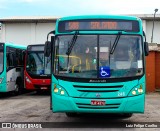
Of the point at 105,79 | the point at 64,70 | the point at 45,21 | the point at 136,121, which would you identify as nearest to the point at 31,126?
the point at 64,70

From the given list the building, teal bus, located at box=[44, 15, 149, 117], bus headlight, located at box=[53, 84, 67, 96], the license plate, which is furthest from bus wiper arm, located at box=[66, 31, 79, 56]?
the building

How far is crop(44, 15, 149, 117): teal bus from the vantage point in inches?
378

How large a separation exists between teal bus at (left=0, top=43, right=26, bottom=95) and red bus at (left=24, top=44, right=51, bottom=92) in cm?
63

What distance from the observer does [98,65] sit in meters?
9.77

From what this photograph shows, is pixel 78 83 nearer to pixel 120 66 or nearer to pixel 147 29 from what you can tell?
pixel 120 66

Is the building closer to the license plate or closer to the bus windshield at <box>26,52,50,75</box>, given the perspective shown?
the bus windshield at <box>26,52,50,75</box>

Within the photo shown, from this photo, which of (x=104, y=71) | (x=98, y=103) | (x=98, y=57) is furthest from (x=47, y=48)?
(x=98, y=103)

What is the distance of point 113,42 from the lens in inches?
392

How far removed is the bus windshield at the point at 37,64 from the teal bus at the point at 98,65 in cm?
1081

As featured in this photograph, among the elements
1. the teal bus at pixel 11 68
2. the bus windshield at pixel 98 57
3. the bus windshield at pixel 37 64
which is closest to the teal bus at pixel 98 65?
the bus windshield at pixel 98 57

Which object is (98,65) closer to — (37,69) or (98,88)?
(98,88)

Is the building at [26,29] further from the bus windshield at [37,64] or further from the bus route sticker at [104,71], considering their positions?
the bus route sticker at [104,71]

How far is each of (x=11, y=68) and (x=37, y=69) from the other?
183cm

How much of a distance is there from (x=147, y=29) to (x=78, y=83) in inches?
1203
